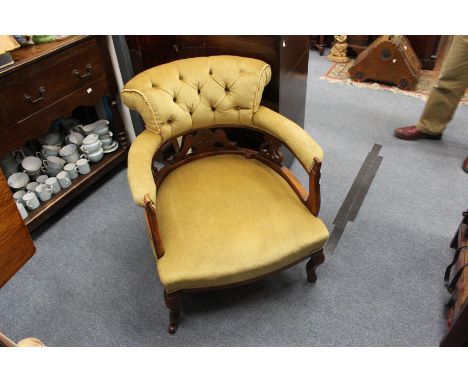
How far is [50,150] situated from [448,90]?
7.32 feet

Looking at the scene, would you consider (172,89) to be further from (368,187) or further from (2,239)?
(368,187)

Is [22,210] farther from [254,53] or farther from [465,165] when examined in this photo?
[465,165]

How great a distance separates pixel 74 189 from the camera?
194cm

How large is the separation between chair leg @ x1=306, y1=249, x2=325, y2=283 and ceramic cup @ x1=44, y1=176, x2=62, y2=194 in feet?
4.16

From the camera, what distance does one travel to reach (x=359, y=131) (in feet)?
8.26

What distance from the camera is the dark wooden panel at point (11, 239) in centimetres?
157

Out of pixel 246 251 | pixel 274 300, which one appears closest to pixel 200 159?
pixel 246 251

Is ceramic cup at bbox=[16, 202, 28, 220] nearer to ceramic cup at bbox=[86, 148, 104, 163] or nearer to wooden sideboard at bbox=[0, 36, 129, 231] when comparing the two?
wooden sideboard at bbox=[0, 36, 129, 231]

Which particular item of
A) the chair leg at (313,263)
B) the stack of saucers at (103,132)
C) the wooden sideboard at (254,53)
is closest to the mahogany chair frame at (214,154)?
the chair leg at (313,263)

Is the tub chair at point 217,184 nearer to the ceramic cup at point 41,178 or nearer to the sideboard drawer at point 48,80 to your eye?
the sideboard drawer at point 48,80

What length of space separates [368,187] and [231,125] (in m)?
0.91

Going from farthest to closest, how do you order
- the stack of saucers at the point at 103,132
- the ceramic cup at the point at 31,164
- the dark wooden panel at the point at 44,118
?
the stack of saucers at the point at 103,132
the ceramic cup at the point at 31,164
the dark wooden panel at the point at 44,118

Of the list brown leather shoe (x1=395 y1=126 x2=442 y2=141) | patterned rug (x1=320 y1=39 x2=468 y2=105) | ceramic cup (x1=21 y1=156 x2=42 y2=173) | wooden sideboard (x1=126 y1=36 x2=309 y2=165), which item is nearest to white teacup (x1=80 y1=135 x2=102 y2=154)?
ceramic cup (x1=21 y1=156 x2=42 y2=173)

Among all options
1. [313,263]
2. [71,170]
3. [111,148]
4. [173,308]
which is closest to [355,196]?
[313,263]
